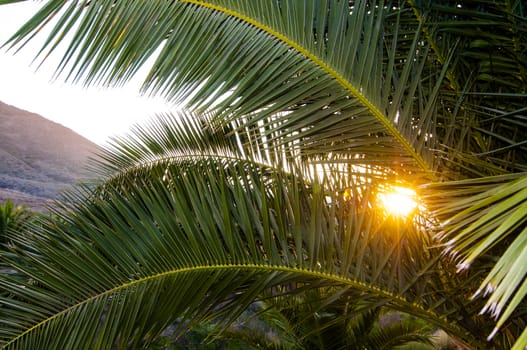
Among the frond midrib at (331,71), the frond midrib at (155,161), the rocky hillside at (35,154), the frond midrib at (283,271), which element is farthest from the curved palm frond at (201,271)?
the rocky hillside at (35,154)

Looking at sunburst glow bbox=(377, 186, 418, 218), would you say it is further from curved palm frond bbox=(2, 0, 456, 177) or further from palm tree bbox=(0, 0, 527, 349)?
curved palm frond bbox=(2, 0, 456, 177)

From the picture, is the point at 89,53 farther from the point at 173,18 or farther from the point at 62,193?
the point at 62,193

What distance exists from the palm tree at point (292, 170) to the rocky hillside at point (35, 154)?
39.2 ft

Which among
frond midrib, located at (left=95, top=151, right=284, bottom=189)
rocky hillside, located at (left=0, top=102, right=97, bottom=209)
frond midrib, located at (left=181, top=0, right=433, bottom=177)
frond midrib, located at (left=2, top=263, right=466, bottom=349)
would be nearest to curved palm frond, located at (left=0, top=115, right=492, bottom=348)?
frond midrib, located at (left=2, top=263, right=466, bottom=349)

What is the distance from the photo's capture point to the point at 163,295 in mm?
1766

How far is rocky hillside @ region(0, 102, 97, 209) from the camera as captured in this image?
15680 millimetres

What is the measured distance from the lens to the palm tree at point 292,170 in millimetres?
1588

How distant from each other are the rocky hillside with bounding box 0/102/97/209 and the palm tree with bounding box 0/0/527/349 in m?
11.9

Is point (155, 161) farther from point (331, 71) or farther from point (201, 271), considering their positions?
point (331, 71)

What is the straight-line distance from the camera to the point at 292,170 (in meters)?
2.11

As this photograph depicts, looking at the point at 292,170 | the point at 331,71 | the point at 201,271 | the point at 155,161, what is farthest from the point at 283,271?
the point at 155,161

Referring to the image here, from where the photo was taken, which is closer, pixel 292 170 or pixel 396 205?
pixel 396 205

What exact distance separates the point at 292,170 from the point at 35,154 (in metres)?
20.2

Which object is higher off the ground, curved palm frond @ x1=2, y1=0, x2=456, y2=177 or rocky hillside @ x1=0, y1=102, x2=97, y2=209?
curved palm frond @ x1=2, y1=0, x2=456, y2=177
